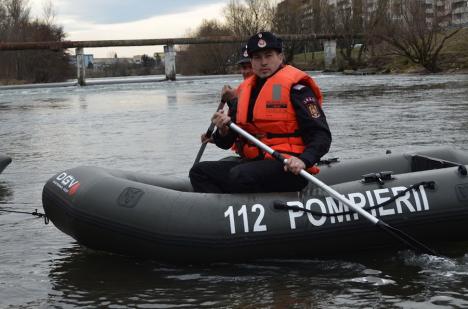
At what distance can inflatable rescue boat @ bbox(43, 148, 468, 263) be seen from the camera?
4598mm

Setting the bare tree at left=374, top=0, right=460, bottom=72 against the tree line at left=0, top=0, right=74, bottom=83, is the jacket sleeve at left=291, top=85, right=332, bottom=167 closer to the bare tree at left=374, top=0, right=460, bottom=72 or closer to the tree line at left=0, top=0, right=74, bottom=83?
the bare tree at left=374, top=0, right=460, bottom=72

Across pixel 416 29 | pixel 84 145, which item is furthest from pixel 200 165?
pixel 416 29

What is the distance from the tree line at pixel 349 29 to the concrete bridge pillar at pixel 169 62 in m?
12.5

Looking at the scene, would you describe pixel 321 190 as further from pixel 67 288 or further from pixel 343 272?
pixel 67 288

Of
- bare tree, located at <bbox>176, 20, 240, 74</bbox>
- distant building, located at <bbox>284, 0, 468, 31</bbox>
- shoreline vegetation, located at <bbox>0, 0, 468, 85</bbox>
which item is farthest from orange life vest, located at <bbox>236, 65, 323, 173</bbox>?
bare tree, located at <bbox>176, 20, 240, 74</bbox>

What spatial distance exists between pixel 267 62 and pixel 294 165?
0.81m

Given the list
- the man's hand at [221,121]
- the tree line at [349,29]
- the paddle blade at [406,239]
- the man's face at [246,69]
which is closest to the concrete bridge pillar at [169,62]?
the tree line at [349,29]

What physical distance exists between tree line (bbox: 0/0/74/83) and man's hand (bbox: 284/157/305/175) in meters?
66.5

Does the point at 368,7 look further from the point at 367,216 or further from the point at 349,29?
the point at 367,216

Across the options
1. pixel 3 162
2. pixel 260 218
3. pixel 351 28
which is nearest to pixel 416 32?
pixel 351 28

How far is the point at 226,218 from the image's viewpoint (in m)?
4.58

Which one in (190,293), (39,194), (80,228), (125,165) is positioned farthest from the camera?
(125,165)

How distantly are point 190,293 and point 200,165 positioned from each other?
1150 millimetres

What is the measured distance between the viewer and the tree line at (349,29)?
142 feet
